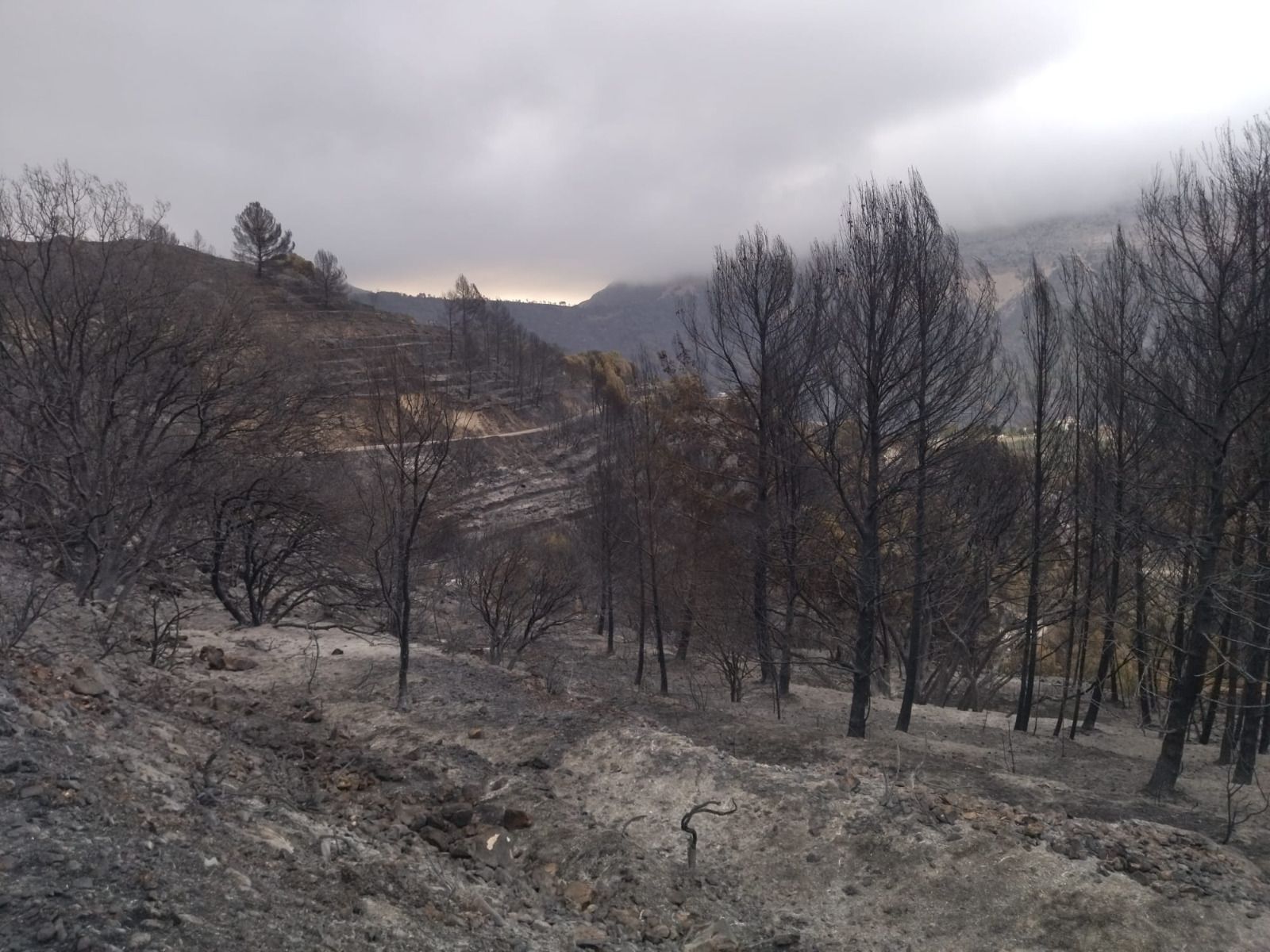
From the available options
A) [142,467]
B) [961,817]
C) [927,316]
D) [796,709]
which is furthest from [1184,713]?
[142,467]

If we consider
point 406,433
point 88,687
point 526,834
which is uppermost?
point 406,433

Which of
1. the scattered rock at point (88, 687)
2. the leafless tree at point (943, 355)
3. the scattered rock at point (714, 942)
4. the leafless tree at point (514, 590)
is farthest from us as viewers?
the leafless tree at point (514, 590)

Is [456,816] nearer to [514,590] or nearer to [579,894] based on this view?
[579,894]

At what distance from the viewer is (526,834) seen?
22.0 ft

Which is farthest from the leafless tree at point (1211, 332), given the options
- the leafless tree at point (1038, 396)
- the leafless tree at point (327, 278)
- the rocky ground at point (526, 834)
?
the leafless tree at point (327, 278)

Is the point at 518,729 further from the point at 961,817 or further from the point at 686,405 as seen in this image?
the point at 686,405

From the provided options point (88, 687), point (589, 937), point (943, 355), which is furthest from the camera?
point (943, 355)

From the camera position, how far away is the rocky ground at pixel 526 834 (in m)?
3.98

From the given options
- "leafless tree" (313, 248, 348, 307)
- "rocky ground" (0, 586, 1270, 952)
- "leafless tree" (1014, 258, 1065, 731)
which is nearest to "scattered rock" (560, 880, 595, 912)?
"rocky ground" (0, 586, 1270, 952)

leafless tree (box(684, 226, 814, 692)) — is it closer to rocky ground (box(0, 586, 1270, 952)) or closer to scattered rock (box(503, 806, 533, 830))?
rocky ground (box(0, 586, 1270, 952))

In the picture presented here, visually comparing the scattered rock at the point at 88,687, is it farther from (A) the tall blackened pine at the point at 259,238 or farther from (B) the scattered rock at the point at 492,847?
(A) the tall blackened pine at the point at 259,238

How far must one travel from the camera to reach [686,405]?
1758 centimetres

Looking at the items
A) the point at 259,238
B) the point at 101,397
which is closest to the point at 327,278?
the point at 259,238

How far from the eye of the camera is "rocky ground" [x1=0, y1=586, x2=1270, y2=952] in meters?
3.98
